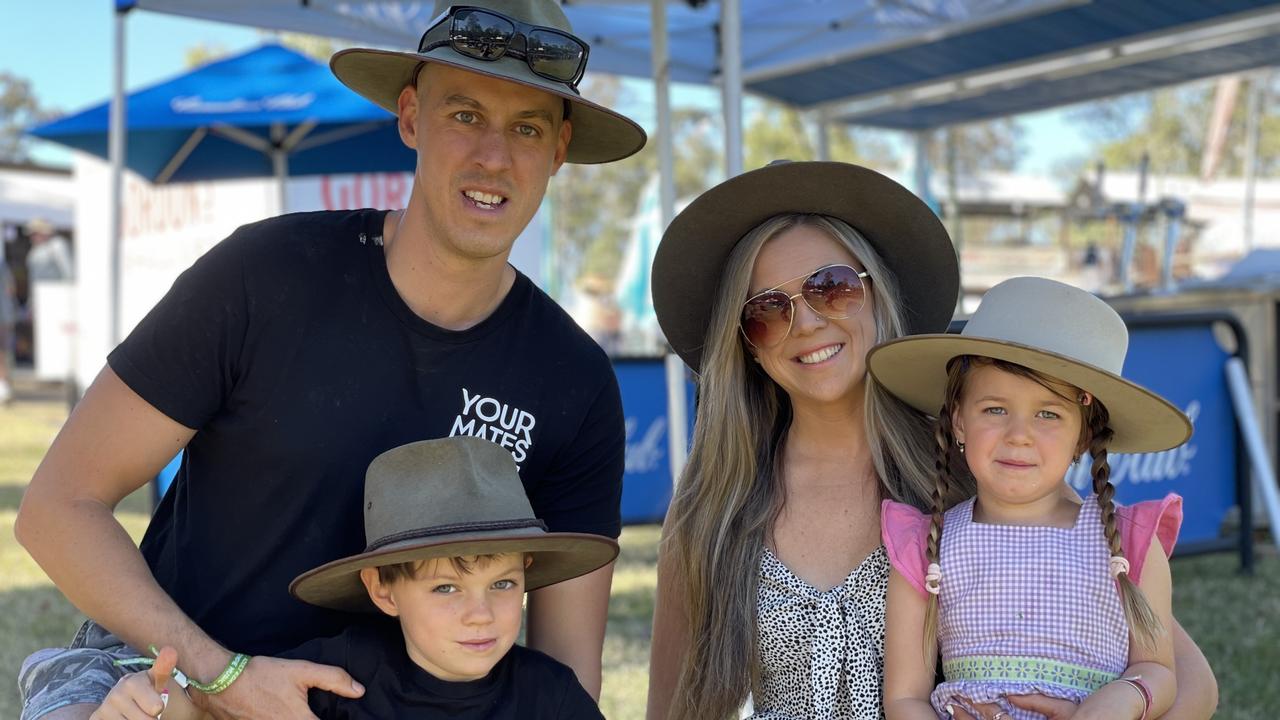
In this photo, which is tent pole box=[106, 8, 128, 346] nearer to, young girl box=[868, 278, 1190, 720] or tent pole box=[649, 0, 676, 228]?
tent pole box=[649, 0, 676, 228]

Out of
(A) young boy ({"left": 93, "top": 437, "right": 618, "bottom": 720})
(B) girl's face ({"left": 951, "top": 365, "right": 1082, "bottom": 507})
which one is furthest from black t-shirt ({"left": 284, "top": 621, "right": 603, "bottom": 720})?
(B) girl's face ({"left": 951, "top": 365, "right": 1082, "bottom": 507})

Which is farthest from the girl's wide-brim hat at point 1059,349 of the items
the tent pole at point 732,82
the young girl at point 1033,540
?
Answer: the tent pole at point 732,82

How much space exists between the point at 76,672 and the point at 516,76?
63.8 inches

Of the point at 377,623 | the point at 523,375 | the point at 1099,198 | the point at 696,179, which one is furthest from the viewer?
the point at 696,179

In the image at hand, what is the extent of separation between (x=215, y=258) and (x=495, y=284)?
65 cm

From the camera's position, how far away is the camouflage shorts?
2.53 meters

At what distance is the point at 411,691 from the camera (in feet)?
8.37

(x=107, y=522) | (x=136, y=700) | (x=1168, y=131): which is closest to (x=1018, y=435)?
(x=136, y=700)

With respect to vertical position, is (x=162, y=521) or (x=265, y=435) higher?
(x=265, y=435)

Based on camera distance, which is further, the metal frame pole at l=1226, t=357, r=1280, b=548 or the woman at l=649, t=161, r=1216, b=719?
the metal frame pole at l=1226, t=357, r=1280, b=548

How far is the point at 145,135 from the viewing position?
8.38m

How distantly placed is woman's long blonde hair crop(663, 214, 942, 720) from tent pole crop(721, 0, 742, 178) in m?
2.09

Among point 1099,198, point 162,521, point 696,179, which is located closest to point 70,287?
point 1099,198

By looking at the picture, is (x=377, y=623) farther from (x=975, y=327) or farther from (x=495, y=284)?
(x=975, y=327)
